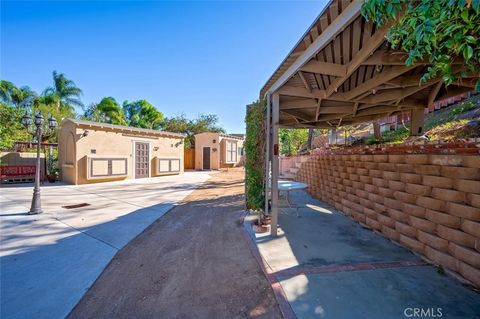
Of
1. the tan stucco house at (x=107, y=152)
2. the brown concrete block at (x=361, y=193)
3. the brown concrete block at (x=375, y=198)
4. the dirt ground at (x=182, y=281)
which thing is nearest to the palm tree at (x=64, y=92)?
the tan stucco house at (x=107, y=152)

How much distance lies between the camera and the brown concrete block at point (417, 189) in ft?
8.88

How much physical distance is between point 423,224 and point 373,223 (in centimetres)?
110

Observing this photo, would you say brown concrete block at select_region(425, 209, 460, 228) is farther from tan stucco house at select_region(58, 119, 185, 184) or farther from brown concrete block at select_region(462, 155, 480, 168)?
tan stucco house at select_region(58, 119, 185, 184)

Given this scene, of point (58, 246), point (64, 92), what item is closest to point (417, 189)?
point (58, 246)

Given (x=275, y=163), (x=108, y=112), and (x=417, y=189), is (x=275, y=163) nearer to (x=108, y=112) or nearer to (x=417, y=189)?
(x=417, y=189)

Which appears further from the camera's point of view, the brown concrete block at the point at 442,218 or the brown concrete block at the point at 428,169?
the brown concrete block at the point at 428,169

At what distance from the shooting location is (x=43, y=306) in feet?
6.67

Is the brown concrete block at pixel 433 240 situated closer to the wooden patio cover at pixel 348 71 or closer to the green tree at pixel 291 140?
the wooden patio cover at pixel 348 71

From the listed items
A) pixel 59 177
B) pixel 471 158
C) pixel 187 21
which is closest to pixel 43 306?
pixel 471 158

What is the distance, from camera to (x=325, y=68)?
9.71 feet

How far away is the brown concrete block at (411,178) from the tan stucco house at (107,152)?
1167 centimetres

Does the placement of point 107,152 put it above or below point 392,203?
above

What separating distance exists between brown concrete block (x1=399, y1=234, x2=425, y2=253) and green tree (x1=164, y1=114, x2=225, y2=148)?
21.0m

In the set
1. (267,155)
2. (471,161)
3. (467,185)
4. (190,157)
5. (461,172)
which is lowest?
(467,185)
